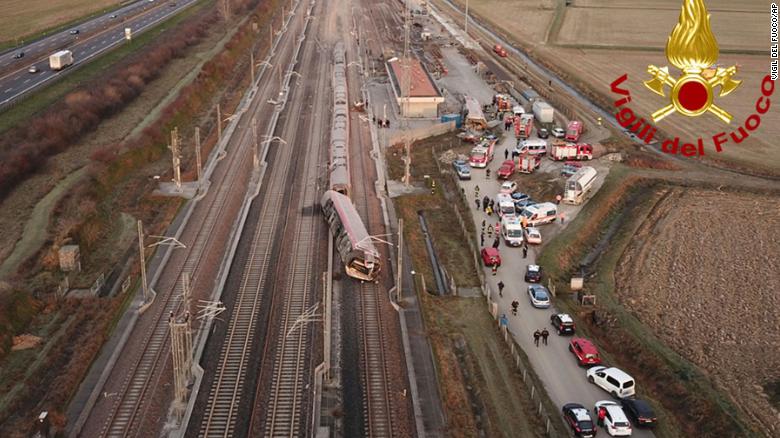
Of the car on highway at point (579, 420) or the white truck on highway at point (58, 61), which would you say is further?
the white truck on highway at point (58, 61)

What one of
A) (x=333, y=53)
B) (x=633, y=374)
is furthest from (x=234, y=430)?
(x=333, y=53)

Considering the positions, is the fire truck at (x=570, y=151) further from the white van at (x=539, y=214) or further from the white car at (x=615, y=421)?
the white car at (x=615, y=421)

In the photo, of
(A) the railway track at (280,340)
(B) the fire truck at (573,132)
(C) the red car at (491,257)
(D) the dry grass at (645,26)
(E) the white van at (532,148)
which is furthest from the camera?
(D) the dry grass at (645,26)

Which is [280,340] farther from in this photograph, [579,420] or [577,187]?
[577,187]

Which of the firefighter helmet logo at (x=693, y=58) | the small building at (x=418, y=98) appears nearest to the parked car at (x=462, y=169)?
the small building at (x=418, y=98)

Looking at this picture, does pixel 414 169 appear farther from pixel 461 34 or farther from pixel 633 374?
pixel 461 34

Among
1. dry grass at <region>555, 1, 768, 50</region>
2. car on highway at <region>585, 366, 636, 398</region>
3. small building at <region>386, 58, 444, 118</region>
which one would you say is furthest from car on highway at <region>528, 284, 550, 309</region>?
dry grass at <region>555, 1, 768, 50</region>

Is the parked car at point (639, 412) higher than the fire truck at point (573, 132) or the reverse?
higher
